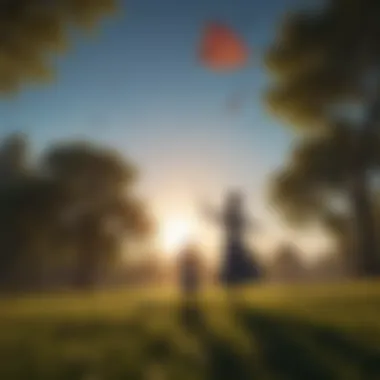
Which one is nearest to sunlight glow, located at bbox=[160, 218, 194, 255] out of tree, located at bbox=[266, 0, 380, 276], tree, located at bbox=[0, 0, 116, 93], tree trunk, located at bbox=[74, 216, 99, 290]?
tree trunk, located at bbox=[74, 216, 99, 290]

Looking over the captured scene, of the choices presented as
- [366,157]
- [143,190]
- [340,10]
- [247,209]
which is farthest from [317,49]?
[143,190]

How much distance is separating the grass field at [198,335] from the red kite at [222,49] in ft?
1.73

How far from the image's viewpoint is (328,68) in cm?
147

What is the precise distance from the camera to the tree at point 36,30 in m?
1.47

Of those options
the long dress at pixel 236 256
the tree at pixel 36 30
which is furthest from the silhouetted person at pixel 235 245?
the tree at pixel 36 30

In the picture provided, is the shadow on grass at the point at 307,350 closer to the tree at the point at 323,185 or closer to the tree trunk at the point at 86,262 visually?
the tree at the point at 323,185

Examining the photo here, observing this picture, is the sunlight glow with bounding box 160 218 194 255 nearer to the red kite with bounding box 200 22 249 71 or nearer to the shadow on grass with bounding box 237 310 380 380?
the shadow on grass with bounding box 237 310 380 380

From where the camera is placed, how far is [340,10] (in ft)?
4.83

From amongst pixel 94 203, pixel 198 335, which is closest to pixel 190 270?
pixel 198 335

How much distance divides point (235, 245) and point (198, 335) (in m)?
0.22

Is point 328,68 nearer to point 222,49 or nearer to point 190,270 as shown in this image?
point 222,49

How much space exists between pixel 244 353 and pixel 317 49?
72 centimetres

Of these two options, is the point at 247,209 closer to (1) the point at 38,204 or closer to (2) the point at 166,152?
(2) the point at 166,152

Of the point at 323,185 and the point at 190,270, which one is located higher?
the point at 323,185
